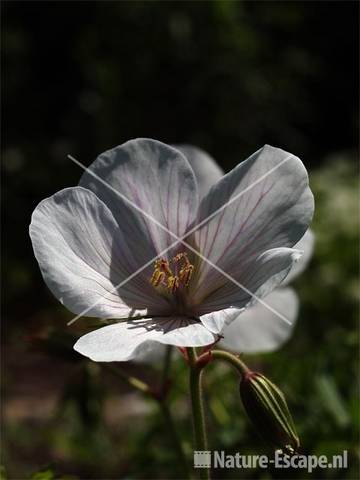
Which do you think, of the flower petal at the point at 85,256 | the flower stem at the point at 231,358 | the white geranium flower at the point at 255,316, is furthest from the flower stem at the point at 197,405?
the white geranium flower at the point at 255,316

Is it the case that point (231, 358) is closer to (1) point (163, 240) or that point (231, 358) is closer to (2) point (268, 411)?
(2) point (268, 411)

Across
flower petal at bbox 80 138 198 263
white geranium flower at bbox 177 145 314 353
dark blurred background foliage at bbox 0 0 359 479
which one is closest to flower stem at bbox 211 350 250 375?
flower petal at bbox 80 138 198 263

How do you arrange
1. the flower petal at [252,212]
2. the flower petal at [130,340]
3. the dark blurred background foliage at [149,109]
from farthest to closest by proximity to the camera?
the dark blurred background foliage at [149,109] < the flower petal at [252,212] < the flower petal at [130,340]

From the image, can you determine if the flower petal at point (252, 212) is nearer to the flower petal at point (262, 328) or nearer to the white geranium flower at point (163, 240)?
the white geranium flower at point (163, 240)

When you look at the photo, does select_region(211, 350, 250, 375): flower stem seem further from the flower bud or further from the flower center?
the flower center

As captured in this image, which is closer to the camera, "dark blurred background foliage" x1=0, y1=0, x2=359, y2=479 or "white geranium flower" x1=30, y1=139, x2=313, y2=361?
"white geranium flower" x1=30, y1=139, x2=313, y2=361

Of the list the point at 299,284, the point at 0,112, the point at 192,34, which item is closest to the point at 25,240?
the point at 0,112
